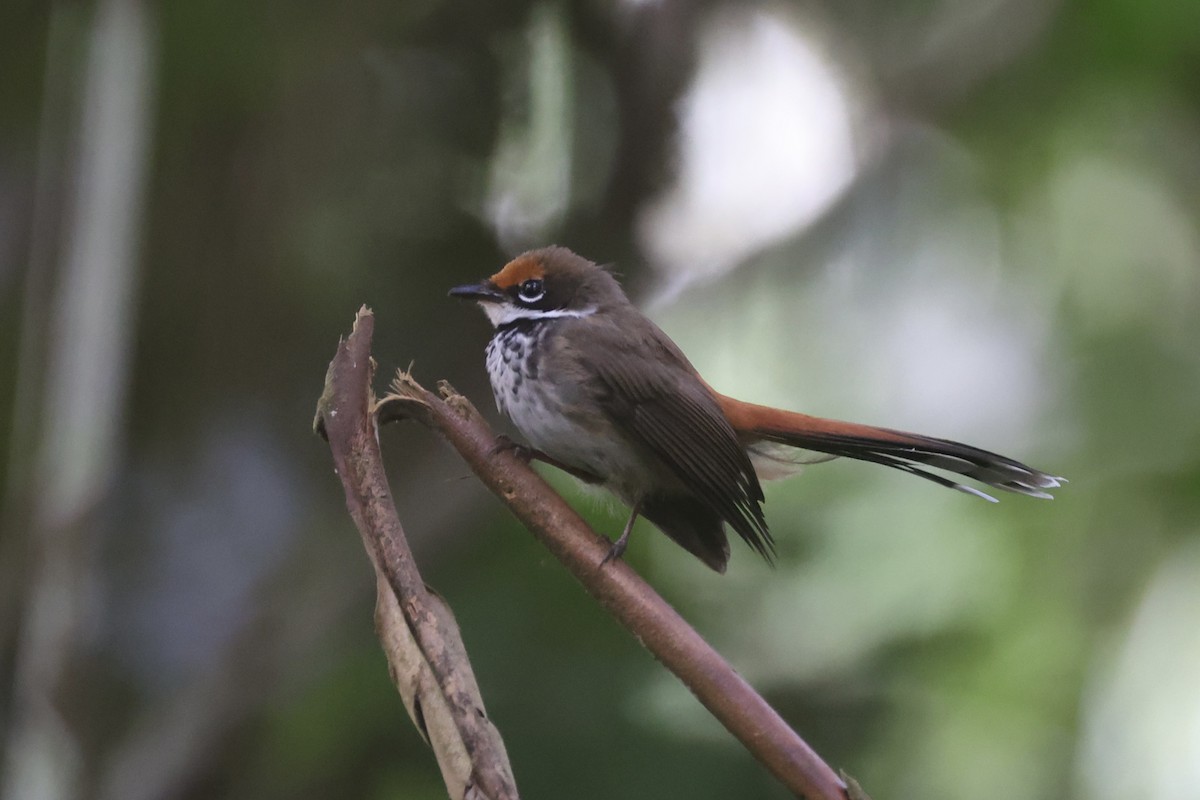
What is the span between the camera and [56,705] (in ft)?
8.13

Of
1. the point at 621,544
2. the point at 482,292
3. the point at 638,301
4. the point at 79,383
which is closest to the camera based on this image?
the point at 621,544

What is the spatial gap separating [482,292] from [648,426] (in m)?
0.48

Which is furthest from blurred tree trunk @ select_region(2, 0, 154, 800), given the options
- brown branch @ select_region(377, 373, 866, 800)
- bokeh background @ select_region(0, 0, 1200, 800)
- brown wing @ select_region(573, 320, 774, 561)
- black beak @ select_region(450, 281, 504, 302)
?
brown branch @ select_region(377, 373, 866, 800)

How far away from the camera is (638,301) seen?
3.31m

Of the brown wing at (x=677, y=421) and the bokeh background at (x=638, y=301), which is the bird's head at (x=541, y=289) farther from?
the bokeh background at (x=638, y=301)

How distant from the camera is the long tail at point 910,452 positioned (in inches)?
85.0

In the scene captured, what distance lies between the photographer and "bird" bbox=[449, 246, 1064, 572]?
2188 millimetres

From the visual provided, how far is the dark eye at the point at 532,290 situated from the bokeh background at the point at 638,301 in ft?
2.25

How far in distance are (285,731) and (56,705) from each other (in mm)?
679

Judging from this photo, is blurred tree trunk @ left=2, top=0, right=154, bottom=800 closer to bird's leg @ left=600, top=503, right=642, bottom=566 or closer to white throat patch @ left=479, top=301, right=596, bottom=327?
white throat patch @ left=479, top=301, right=596, bottom=327

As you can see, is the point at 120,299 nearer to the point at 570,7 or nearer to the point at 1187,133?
the point at 570,7

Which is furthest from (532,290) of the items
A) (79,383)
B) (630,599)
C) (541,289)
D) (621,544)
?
(630,599)

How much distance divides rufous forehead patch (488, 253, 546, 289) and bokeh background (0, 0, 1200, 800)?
713 millimetres

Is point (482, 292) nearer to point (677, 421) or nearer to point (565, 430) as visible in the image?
point (565, 430)
